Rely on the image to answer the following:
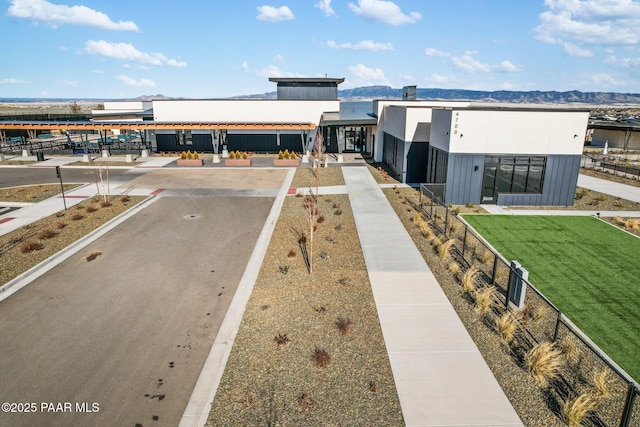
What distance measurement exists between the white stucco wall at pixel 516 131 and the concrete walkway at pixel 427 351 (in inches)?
371

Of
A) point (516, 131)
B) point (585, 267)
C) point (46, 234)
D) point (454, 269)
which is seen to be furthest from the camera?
point (516, 131)

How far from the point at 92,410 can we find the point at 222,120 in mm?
37278

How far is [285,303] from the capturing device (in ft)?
38.3

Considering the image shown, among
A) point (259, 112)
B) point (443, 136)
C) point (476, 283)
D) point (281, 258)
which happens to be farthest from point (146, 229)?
point (259, 112)

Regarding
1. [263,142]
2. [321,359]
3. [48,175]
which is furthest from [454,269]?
[263,142]

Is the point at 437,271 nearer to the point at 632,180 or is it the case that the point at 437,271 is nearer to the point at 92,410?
the point at 92,410

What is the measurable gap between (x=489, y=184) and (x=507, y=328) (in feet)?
48.3

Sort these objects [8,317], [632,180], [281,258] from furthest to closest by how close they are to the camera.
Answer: [632,180] → [281,258] → [8,317]

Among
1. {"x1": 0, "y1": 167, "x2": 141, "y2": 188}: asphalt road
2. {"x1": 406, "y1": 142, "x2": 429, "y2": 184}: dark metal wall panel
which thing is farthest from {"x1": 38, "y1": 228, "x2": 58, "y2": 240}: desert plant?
{"x1": 406, "y1": 142, "x2": 429, "y2": 184}: dark metal wall panel

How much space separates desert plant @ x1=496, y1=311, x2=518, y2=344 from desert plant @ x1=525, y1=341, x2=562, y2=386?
105 centimetres

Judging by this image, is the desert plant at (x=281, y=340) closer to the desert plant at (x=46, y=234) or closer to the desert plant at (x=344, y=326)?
the desert plant at (x=344, y=326)

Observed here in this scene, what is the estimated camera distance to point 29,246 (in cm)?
1566

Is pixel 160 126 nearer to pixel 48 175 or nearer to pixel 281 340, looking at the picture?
pixel 48 175

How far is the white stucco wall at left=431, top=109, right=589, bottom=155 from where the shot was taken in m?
21.9
